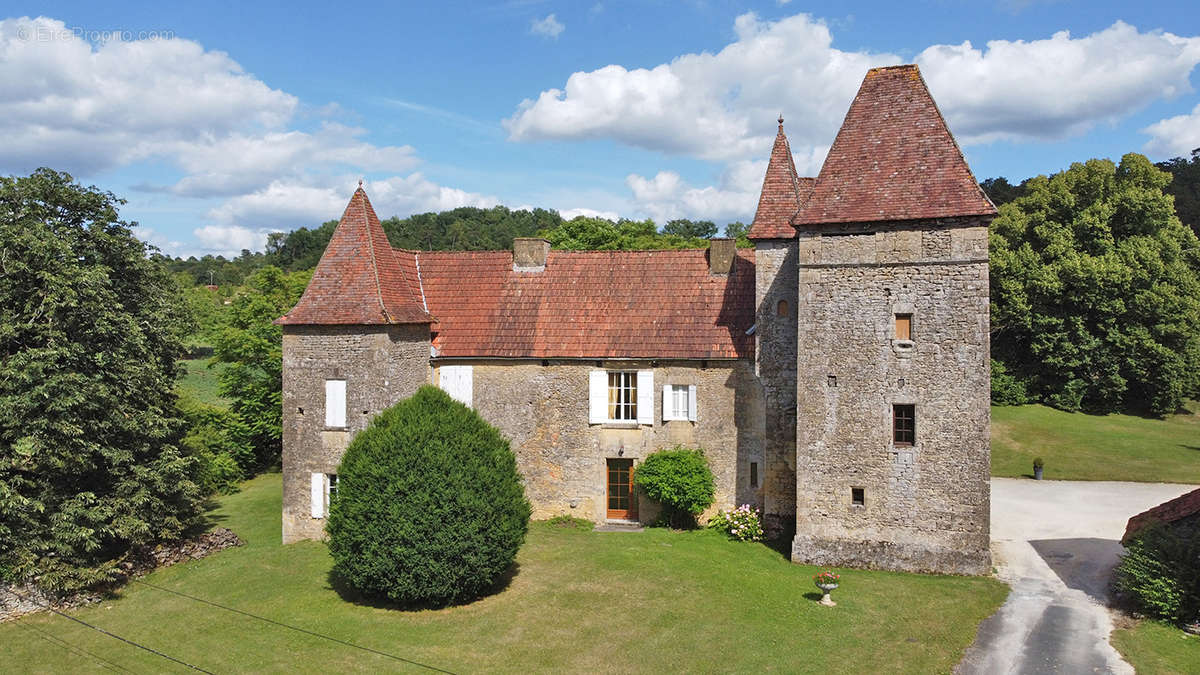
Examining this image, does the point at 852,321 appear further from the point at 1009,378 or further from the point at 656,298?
the point at 1009,378

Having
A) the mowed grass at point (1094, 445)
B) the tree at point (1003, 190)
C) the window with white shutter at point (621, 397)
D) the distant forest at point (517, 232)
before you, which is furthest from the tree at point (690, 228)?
the window with white shutter at point (621, 397)

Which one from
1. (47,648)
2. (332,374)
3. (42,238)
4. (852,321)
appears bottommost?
(47,648)

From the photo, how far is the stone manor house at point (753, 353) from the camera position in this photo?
19.5m

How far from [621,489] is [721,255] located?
8.46 m

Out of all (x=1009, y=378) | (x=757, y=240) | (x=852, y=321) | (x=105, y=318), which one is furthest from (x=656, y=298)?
(x=1009, y=378)

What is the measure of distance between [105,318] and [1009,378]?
45.9 metres

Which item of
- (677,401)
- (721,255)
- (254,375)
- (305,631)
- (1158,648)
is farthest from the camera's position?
(254,375)

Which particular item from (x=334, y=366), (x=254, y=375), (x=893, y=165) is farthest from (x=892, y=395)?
(x=254, y=375)

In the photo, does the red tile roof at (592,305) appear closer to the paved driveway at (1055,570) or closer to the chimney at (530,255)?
the chimney at (530,255)

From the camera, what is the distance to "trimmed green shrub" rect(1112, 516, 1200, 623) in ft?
54.7

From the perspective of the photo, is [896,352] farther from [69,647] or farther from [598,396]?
[69,647]

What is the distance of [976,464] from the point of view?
63.1 ft

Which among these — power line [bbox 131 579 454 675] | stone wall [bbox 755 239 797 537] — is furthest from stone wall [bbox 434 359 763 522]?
power line [bbox 131 579 454 675]

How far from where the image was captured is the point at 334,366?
23.0 m
